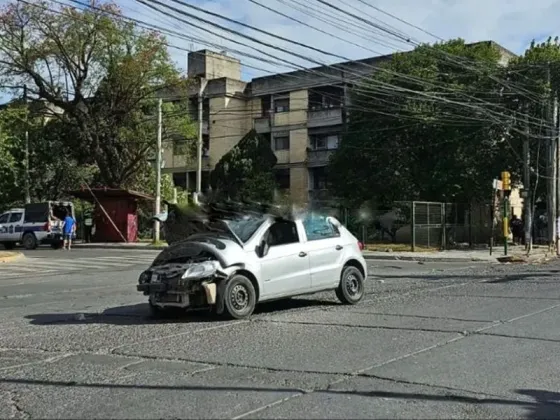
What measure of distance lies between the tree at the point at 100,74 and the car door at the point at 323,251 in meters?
28.9

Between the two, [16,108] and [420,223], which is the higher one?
[16,108]

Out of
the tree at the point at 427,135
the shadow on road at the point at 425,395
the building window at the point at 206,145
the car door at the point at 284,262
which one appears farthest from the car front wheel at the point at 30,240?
the shadow on road at the point at 425,395

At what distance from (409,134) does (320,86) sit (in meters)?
15.3

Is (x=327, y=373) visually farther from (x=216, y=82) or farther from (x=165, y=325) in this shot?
(x=216, y=82)

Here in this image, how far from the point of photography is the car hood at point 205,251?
10.4m

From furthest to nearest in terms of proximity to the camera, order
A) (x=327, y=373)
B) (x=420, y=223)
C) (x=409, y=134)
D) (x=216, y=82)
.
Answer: (x=216, y=82) < (x=409, y=134) < (x=420, y=223) < (x=327, y=373)

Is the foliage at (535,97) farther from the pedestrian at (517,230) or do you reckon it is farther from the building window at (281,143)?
the building window at (281,143)

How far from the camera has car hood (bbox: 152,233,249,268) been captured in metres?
10.4

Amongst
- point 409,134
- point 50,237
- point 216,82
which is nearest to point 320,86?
point 216,82

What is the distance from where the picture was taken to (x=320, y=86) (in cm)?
5069

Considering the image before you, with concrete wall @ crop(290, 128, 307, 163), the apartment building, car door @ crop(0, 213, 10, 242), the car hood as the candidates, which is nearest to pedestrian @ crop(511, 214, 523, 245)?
the apartment building

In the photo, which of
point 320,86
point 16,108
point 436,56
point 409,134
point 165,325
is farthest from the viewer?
point 320,86

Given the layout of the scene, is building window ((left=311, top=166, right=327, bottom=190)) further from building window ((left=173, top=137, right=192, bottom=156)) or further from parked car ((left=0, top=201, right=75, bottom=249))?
parked car ((left=0, top=201, right=75, bottom=249))

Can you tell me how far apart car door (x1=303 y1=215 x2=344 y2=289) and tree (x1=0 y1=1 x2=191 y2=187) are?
28936 mm
